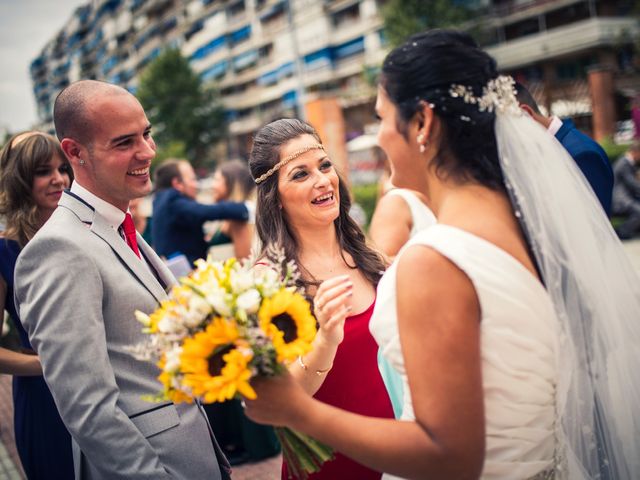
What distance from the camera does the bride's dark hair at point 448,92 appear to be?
1.57 m

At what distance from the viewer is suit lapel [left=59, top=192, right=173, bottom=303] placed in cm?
208

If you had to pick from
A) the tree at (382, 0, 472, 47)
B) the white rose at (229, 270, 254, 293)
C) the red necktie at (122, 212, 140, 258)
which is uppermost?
the tree at (382, 0, 472, 47)

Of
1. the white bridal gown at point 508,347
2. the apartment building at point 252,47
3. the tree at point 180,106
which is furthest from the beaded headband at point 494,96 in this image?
the tree at point 180,106

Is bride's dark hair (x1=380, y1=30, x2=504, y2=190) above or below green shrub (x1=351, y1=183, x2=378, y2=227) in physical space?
above

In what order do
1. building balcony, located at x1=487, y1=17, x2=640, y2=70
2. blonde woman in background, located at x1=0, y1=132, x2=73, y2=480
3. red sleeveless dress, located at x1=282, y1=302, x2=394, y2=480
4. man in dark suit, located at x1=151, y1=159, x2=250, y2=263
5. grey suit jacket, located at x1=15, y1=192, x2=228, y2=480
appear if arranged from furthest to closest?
1. building balcony, located at x1=487, y1=17, x2=640, y2=70
2. man in dark suit, located at x1=151, y1=159, x2=250, y2=263
3. blonde woman in background, located at x1=0, y1=132, x2=73, y2=480
4. red sleeveless dress, located at x1=282, y1=302, x2=394, y2=480
5. grey suit jacket, located at x1=15, y1=192, x2=228, y2=480

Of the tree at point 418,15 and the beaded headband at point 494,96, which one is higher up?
the tree at point 418,15

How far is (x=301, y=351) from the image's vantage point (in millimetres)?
1488

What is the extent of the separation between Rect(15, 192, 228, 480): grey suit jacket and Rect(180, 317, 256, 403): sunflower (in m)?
0.53

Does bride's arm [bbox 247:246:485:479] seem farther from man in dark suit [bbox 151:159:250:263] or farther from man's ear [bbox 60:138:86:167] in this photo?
man in dark suit [bbox 151:159:250:263]

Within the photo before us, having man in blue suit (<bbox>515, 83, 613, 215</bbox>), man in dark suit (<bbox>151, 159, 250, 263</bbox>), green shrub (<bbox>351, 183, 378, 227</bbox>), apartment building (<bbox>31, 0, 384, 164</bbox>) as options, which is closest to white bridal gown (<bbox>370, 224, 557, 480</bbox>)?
man in blue suit (<bbox>515, 83, 613, 215</bbox>)

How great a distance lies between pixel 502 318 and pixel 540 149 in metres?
0.68

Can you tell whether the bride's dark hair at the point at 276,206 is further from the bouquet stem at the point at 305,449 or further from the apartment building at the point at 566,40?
the apartment building at the point at 566,40

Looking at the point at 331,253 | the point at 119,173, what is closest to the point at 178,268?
the point at 331,253

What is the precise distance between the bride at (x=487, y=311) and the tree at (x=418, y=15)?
103 ft
